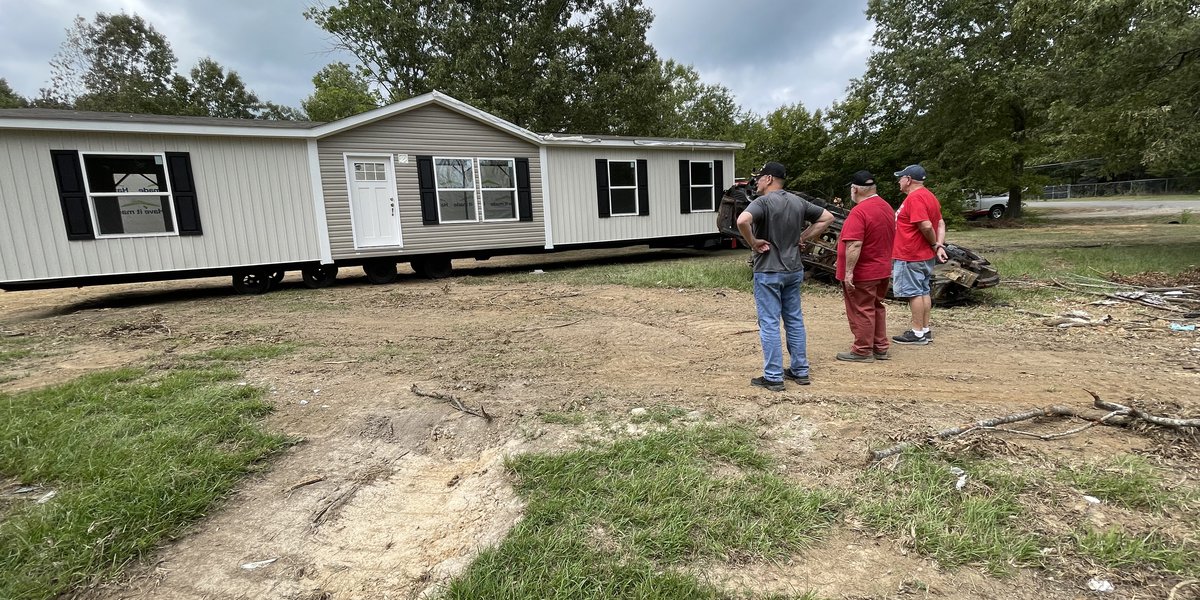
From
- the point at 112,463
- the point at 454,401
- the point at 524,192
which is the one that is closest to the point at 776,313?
the point at 454,401

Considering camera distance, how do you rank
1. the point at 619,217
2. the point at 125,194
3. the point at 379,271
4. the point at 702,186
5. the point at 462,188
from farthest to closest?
1. the point at 702,186
2. the point at 619,217
3. the point at 462,188
4. the point at 379,271
5. the point at 125,194

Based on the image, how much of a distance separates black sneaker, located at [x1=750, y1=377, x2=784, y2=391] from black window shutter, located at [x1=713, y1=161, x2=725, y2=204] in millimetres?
10942

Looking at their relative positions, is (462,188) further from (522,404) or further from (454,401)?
(522,404)

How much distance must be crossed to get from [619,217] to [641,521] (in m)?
11.0

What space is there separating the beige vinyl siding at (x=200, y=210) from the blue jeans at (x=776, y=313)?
8757mm

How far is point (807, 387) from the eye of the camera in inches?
Result: 153

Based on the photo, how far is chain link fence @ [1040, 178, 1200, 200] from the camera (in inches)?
1640

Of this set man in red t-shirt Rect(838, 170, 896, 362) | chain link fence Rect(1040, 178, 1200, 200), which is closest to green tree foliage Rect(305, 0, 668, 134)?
man in red t-shirt Rect(838, 170, 896, 362)

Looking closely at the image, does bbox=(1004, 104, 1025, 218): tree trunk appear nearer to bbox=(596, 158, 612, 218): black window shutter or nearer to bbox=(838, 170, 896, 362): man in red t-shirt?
bbox=(596, 158, 612, 218): black window shutter

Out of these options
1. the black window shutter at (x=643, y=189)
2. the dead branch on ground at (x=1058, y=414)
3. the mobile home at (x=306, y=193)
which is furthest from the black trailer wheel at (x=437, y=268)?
the dead branch on ground at (x=1058, y=414)

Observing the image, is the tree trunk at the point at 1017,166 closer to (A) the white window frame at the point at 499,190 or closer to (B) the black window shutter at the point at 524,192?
(B) the black window shutter at the point at 524,192

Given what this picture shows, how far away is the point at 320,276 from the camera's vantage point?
10.4 m

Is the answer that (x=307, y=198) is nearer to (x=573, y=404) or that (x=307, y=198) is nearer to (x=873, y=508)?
(x=573, y=404)

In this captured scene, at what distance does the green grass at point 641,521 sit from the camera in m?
1.97
